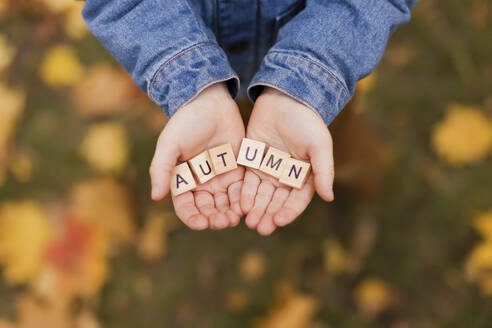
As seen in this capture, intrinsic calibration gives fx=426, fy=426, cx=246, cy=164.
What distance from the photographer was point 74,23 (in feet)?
8.55

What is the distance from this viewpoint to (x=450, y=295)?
6.75ft

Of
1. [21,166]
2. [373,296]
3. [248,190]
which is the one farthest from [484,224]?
[21,166]

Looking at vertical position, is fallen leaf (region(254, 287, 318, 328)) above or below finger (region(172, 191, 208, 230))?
below

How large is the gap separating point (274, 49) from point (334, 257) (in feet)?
4.02

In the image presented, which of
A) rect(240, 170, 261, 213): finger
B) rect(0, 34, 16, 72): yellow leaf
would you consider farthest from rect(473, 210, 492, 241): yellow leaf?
rect(0, 34, 16, 72): yellow leaf

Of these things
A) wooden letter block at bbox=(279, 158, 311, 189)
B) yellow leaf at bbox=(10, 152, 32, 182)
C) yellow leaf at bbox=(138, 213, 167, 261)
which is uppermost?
wooden letter block at bbox=(279, 158, 311, 189)

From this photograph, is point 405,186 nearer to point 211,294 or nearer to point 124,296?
point 211,294

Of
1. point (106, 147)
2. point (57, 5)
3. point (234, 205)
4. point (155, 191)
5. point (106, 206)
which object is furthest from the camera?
point (57, 5)

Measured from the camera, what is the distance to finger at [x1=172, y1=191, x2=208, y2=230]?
52.0 inches

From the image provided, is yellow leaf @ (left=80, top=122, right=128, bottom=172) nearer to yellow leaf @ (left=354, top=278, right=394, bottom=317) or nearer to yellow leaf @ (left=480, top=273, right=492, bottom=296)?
yellow leaf @ (left=354, top=278, right=394, bottom=317)

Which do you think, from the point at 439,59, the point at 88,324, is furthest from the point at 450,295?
the point at 88,324

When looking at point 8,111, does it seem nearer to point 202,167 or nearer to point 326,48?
point 202,167

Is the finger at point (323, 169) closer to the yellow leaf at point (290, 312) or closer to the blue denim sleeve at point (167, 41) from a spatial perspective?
the blue denim sleeve at point (167, 41)

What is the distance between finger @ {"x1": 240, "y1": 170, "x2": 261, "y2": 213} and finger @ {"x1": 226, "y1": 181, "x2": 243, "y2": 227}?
2 cm
